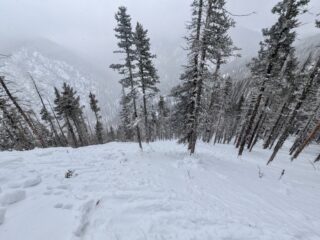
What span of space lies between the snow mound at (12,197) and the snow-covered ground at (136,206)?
20 mm

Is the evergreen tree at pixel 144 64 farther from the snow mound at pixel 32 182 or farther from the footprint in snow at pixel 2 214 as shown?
the footprint in snow at pixel 2 214

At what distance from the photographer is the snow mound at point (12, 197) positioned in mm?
4234

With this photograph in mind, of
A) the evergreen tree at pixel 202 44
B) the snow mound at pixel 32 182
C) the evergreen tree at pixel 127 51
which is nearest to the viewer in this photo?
the snow mound at pixel 32 182

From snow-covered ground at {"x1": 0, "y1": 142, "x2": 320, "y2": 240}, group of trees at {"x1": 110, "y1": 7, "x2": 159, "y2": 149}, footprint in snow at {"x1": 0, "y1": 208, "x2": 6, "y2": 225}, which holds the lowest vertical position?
snow-covered ground at {"x1": 0, "y1": 142, "x2": 320, "y2": 240}

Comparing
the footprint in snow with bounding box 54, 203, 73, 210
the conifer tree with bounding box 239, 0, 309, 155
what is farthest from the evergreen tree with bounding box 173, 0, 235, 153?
the footprint in snow with bounding box 54, 203, 73, 210

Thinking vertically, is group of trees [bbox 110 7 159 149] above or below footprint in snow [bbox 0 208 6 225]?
above

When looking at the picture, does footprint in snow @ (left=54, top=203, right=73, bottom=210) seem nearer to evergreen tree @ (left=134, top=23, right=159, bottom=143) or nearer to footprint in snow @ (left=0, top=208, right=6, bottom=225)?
footprint in snow @ (left=0, top=208, right=6, bottom=225)

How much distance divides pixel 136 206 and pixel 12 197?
3.30 meters

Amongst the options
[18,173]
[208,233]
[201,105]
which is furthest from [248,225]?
[201,105]

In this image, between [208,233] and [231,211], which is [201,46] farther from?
[208,233]

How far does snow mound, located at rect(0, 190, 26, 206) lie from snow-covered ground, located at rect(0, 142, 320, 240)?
2cm

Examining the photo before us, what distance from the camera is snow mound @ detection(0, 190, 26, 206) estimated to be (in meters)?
4.23

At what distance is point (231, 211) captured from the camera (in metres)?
6.26

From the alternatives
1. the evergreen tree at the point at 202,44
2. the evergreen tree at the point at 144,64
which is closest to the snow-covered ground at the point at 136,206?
the evergreen tree at the point at 202,44
